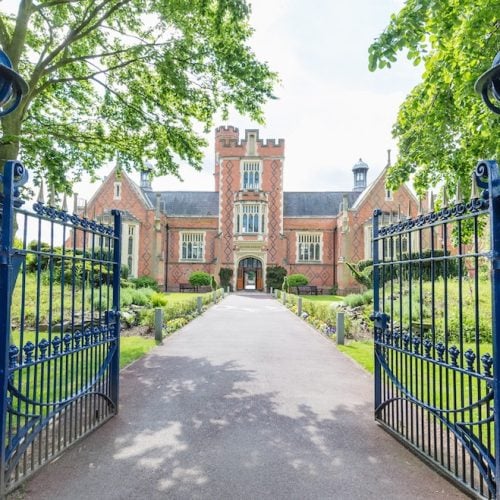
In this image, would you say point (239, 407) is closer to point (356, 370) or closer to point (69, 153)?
point (356, 370)

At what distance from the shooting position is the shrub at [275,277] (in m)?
32.0

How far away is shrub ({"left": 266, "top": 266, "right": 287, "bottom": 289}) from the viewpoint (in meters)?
32.0

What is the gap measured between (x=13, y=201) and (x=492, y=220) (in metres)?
3.63

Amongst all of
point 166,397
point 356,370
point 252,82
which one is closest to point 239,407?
point 166,397

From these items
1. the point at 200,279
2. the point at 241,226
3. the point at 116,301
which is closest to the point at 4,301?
the point at 116,301

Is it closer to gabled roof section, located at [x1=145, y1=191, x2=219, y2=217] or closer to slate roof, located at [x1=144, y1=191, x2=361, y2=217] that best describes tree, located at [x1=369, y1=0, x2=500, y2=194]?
slate roof, located at [x1=144, y1=191, x2=361, y2=217]

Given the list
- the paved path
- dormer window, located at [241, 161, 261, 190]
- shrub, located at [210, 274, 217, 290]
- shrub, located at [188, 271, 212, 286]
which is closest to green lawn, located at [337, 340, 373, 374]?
the paved path

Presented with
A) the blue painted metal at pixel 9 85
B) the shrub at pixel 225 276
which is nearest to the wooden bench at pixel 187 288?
the shrub at pixel 225 276

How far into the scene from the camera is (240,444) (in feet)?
12.6

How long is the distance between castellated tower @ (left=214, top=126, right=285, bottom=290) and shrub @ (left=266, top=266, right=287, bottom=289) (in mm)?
924

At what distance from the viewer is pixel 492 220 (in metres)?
2.73

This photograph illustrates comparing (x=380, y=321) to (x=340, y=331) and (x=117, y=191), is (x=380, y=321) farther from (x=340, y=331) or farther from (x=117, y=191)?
(x=117, y=191)

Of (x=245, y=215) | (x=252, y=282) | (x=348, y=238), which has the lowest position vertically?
(x=252, y=282)

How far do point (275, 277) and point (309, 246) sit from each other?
4353mm
